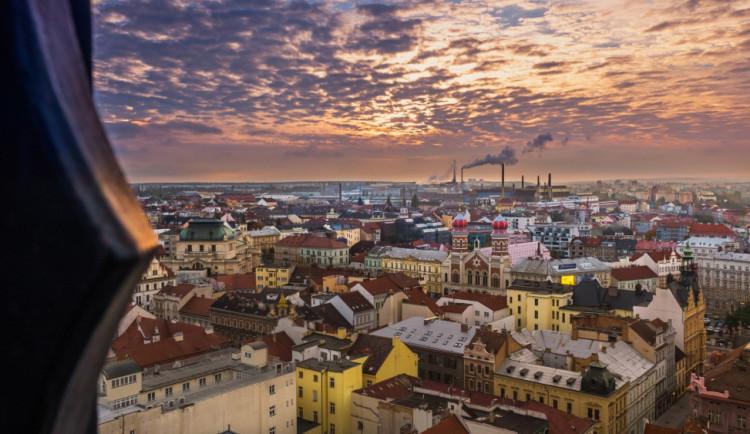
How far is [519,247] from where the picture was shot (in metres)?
93.2

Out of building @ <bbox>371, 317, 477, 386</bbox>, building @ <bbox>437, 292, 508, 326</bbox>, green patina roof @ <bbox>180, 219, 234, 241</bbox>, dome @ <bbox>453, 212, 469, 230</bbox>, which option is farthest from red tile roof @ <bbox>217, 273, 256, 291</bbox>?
building @ <bbox>371, 317, 477, 386</bbox>

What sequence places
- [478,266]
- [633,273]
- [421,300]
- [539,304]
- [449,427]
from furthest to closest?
[633,273], [478,266], [539,304], [421,300], [449,427]

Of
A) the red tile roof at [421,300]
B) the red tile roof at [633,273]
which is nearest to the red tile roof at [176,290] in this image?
the red tile roof at [421,300]

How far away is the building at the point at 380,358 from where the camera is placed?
34.6 meters

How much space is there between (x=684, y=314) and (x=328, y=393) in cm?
3114

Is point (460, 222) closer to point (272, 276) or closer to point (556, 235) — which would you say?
point (272, 276)

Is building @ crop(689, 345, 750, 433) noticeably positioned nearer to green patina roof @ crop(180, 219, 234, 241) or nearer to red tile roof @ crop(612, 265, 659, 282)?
red tile roof @ crop(612, 265, 659, 282)

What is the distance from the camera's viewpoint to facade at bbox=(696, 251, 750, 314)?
7656 cm

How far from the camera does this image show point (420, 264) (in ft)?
267

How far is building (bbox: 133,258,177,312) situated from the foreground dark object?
206ft

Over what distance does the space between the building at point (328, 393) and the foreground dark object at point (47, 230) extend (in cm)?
3059

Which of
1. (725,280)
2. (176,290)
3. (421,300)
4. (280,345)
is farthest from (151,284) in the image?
(725,280)

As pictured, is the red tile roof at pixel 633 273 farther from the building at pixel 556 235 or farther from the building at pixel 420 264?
the building at pixel 556 235

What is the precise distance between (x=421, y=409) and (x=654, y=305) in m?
30.3
